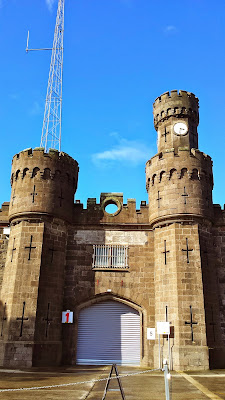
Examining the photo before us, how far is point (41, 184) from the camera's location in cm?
2120

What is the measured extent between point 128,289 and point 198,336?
15.7ft

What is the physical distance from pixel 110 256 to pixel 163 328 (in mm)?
5443

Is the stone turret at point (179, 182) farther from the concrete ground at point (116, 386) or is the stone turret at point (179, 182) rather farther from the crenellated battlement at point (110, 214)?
the concrete ground at point (116, 386)

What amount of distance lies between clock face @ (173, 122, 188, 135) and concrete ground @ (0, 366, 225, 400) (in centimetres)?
1524

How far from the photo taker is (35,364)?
17859 millimetres

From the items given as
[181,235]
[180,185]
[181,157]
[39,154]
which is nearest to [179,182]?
[180,185]

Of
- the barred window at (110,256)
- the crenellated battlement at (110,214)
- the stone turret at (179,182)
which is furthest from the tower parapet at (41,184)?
the stone turret at (179,182)

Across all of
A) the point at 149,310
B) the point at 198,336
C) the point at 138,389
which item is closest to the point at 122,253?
the point at 149,310

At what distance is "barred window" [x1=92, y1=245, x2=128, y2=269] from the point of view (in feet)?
70.1

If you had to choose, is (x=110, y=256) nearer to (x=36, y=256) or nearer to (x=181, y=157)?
(x=36, y=256)

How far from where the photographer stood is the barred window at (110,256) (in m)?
21.4

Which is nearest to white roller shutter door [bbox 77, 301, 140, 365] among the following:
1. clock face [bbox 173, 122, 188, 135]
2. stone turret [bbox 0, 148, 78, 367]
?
stone turret [bbox 0, 148, 78, 367]

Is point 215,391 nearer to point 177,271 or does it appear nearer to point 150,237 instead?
point 177,271

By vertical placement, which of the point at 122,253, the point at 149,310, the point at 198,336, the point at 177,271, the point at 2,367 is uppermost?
the point at 122,253
